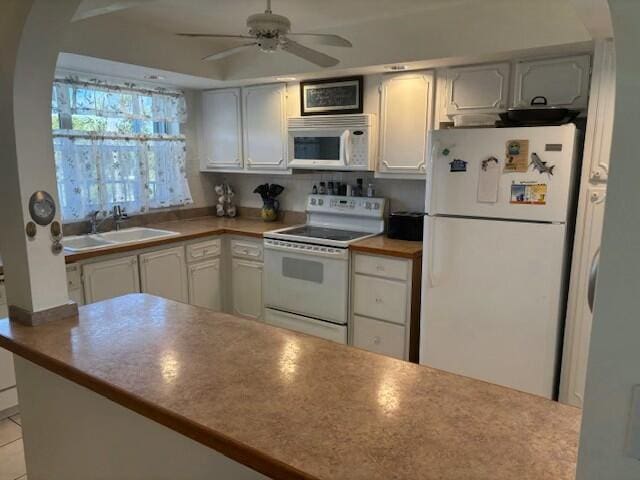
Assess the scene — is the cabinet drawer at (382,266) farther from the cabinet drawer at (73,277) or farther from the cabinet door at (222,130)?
the cabinet drawer at (73,277)

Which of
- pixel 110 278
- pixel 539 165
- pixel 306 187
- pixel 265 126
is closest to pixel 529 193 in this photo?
A: pixel 539 165

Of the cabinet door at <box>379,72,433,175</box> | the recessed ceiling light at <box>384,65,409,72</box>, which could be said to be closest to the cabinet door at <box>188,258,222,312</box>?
the cabinet door at <box>379,72,433,175</box>

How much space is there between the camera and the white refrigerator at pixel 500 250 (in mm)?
2451

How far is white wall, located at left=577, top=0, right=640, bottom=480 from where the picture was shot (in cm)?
64

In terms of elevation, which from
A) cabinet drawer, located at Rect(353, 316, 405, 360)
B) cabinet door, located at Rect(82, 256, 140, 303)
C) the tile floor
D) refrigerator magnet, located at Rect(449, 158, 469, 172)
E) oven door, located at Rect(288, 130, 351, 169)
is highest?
oven door, located at Rect(288, 130, 351, 169)

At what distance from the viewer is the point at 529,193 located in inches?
97.6

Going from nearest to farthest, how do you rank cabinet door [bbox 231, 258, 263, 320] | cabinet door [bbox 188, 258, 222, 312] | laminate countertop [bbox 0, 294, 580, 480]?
laminate countertop [bbox 0, 294, 580, 480]
cabinet door [bbox 188, 258, 222, 312]
cabinet door [bbox 231, 258, 263, 320]

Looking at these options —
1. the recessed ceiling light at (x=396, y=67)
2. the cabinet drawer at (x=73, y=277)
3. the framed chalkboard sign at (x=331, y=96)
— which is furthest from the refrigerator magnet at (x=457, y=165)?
the cabinet drawer at (x=73, y=277)

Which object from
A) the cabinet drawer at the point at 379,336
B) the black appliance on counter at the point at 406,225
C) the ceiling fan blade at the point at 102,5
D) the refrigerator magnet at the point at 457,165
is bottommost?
the cabinet drawer at the point at 379,336

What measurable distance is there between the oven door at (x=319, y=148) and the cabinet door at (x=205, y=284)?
1087mm

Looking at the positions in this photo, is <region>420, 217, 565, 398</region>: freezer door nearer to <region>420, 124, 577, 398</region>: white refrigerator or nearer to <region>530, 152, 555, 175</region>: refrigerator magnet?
<region>420, 124, 577, 398</region>: white refrigerator

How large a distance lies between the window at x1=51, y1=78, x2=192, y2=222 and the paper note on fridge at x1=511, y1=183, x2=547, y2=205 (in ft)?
9.64

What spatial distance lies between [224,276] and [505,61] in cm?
270

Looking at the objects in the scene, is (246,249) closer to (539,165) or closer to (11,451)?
(11,451)
